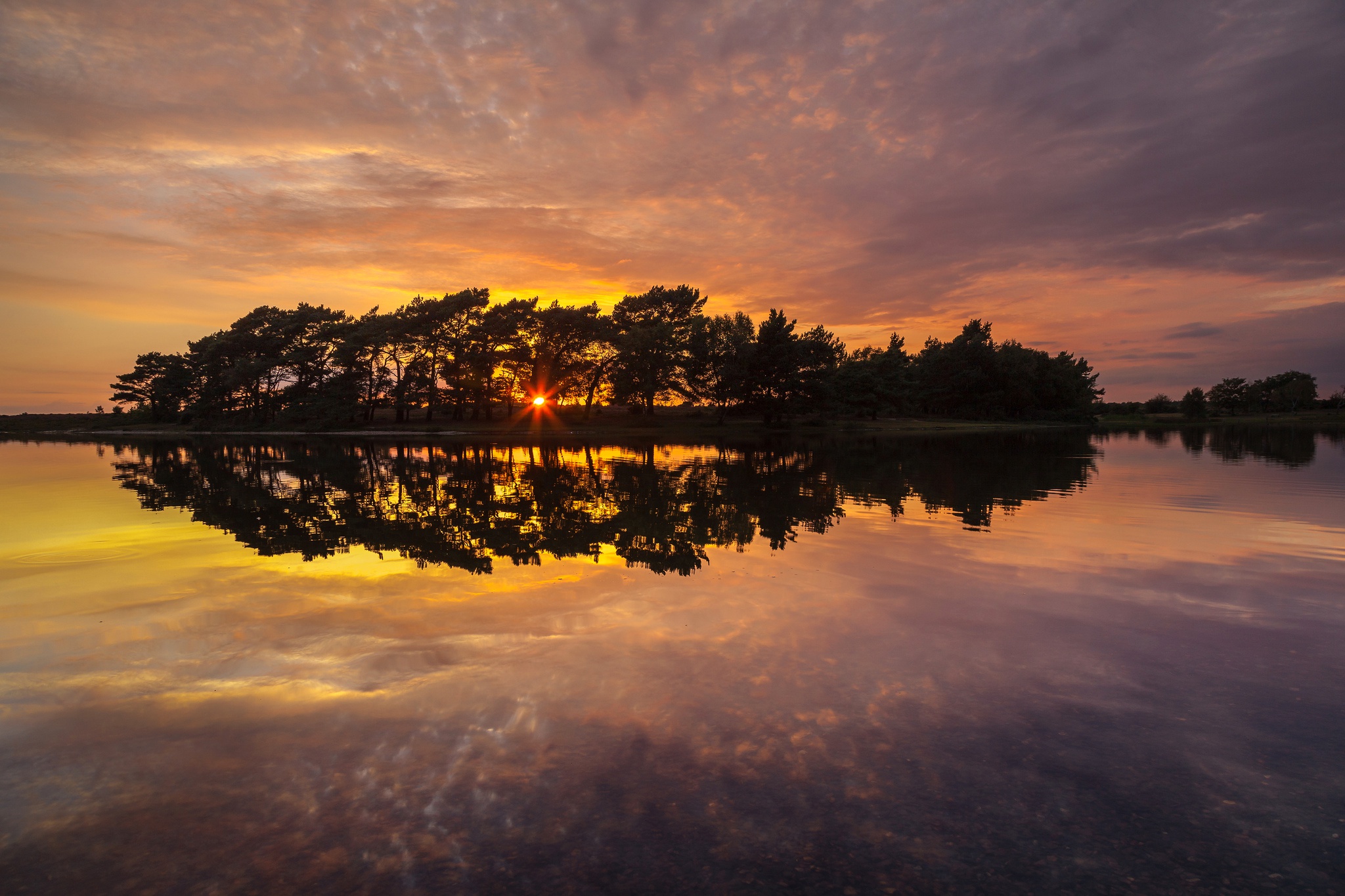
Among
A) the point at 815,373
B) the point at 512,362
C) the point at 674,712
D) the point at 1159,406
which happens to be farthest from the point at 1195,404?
the point at 674,712

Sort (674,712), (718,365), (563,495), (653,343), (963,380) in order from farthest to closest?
(963,380) < (718,365) < (653,343) < (563,495) < (674,712)

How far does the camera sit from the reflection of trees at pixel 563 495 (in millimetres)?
12922

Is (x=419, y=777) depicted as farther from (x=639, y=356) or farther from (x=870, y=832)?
(x=639, y=356)

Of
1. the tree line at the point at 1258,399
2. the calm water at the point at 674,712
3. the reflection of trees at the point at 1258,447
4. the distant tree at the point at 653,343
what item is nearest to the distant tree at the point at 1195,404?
the tree line at the point at 1258,399

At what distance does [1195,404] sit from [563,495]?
495ft

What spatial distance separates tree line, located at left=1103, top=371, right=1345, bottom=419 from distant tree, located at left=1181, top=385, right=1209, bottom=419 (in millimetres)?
12488

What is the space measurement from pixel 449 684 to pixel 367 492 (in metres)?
16.6

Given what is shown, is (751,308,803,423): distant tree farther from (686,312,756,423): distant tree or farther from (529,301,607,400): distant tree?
(529,301,607,400): distant tree

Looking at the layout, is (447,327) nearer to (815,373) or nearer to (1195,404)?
Answer: (815,373)

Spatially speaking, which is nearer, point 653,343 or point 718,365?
point 653,343

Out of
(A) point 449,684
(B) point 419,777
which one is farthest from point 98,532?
(B) point 419,777

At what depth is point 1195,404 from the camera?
130125 millimetres

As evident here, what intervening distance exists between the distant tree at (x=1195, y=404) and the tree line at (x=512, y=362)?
262 feet

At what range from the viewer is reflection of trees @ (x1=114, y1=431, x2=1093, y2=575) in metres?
12.9
